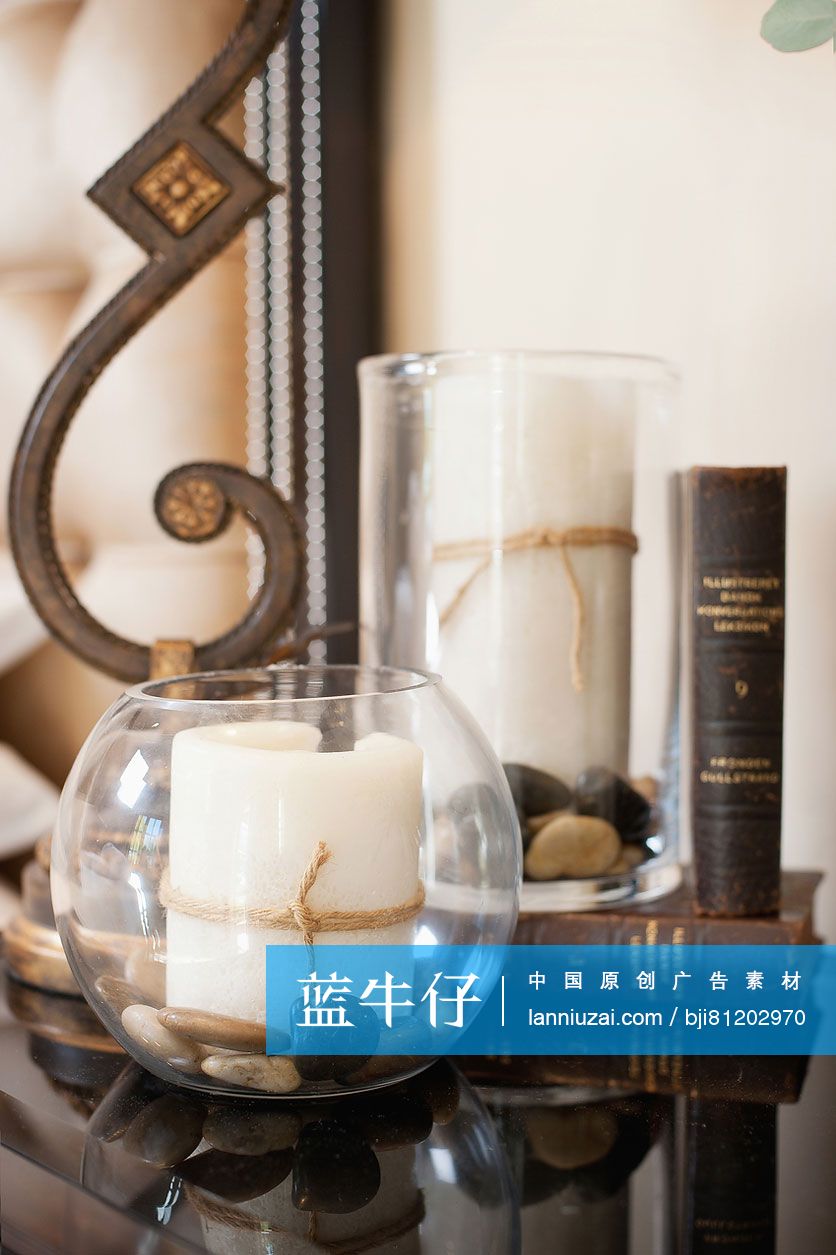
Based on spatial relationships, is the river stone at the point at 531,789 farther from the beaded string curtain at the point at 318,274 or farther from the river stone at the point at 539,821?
the beaded string curtain at the point at 318,274

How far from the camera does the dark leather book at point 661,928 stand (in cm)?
55

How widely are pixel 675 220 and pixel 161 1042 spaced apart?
0.54m

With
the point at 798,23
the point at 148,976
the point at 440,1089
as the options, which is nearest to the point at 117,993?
the point at 148,976

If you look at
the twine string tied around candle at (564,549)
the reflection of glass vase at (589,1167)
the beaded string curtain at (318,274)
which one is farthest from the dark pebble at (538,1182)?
the beaded string curtain at (318,274)

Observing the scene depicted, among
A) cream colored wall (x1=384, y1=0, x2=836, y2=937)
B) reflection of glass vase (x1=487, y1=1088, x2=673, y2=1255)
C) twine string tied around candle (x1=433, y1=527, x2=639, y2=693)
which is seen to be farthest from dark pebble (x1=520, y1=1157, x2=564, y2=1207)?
cream colored wall (x1=384, y1=0, x2=836, y2=937)

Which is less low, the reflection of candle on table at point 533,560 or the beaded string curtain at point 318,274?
the beaded string curtain at point 318,274

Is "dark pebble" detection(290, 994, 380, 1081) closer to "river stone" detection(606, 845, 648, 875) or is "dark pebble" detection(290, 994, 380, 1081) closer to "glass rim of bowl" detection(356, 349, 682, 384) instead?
"river stone" detection(606, 845, 648, 875)

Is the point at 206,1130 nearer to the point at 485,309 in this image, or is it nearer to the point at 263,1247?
the point at 263,1247

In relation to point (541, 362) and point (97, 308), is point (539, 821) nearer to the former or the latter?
point (541, 362)

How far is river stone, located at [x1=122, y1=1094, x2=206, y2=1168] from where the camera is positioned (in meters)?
0.42

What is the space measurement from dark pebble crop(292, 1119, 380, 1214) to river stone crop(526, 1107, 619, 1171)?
6 centimetres

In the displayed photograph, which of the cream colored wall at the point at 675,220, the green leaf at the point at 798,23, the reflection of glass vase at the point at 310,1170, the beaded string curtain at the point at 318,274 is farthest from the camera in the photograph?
the beaded string curtain at the point at 318,274

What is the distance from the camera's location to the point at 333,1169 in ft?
1.35

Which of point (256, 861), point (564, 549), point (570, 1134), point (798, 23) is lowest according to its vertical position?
point (570, 1134)
